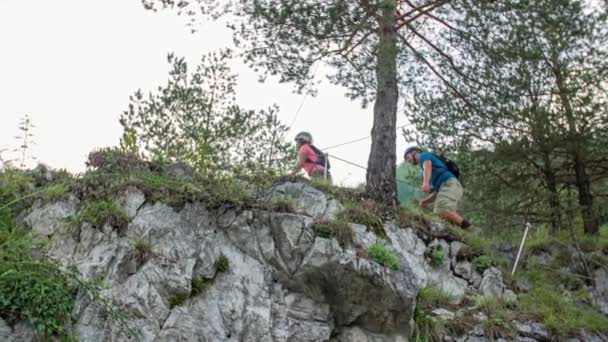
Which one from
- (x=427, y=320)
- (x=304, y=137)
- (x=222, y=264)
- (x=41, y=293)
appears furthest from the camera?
(x=304, y=137)

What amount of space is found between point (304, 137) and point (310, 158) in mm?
469

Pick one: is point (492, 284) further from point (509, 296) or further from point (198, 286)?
point (198, 286)

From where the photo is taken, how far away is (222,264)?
8.79 metres

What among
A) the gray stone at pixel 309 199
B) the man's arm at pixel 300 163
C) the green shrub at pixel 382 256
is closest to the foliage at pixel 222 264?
the gray stone at pixel 309 199

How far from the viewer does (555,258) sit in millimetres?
13031

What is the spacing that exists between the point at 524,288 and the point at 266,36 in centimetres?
640

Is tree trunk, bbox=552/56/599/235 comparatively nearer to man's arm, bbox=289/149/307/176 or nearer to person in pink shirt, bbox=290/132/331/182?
person in pink shirt, bbox=290/132/331/182

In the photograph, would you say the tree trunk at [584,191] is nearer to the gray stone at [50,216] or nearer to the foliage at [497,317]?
the foliage at [497,317]

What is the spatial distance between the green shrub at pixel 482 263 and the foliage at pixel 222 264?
181 inches

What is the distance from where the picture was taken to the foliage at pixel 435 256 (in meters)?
10.9

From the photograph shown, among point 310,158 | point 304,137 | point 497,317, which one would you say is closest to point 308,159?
point 310,158

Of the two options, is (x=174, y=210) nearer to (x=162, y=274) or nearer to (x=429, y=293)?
(x=162, y=274)

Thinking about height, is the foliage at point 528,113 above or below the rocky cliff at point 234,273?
above

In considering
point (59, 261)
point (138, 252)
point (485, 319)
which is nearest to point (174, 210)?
point (138, 252)
